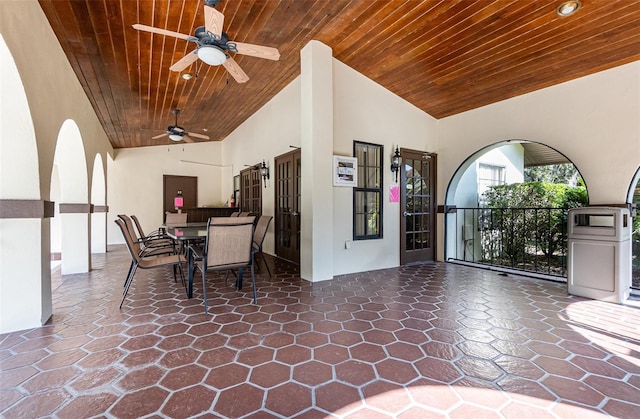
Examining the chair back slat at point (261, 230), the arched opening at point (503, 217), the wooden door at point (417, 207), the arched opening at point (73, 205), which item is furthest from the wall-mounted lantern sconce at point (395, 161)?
the arched opening at point (73, 205)

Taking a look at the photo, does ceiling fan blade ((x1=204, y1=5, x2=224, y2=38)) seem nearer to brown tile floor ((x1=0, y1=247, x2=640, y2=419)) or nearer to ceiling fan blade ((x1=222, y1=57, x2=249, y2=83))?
ceiling fan blade ((x1=222, y1=57, x2=249, y2=83))

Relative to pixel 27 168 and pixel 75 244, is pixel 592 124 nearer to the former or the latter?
pixel 27 168

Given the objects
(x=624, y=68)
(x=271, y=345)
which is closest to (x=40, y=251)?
(x=271, y=345)

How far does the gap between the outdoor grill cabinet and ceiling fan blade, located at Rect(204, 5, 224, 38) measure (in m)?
4.54

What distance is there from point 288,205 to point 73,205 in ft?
11.7

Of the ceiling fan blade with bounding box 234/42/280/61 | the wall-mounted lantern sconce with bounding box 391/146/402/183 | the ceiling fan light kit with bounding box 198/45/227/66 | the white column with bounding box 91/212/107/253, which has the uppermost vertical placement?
the ceiling fan blade with bounding box 234/42/280/61

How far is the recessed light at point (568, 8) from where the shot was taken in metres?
2.79

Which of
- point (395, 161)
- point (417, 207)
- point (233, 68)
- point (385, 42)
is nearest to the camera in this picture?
point (233, 68)

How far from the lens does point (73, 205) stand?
4.66 metres

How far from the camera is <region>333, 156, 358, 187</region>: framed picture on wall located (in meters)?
4.43

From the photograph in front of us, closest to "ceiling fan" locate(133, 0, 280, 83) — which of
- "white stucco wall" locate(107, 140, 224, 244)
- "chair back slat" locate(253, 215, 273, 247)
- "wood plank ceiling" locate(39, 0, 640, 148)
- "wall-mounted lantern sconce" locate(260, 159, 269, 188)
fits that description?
"wood plank ceiling" locate(39, 0, 640, 148)

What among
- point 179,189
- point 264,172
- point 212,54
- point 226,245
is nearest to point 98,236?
point 179,189

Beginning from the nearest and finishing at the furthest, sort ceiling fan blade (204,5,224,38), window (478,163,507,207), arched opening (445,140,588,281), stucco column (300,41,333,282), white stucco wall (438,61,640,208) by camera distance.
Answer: ceiling fan blade (204,5,224,38) → white stucco wall (438,61,640,208) → stucco column (300,41,333,282) → arched opening (445,140,588,281) → window (478,163,507,207)

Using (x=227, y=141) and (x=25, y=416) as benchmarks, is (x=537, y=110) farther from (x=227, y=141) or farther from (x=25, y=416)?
(x=227, y=141)
